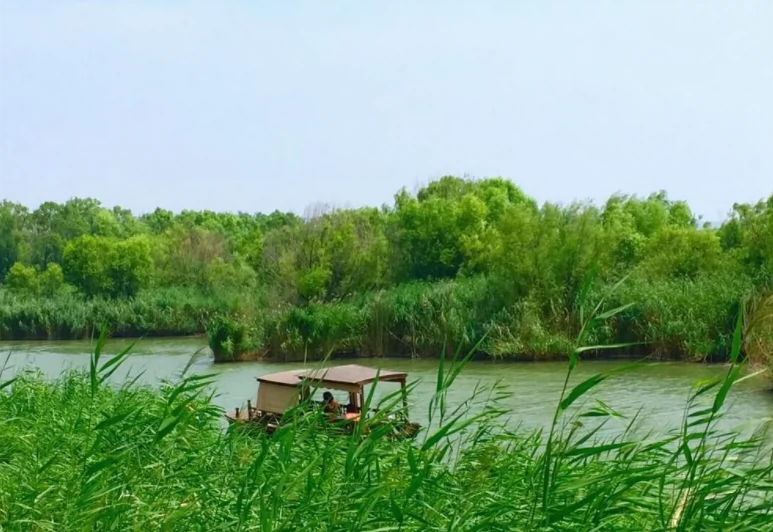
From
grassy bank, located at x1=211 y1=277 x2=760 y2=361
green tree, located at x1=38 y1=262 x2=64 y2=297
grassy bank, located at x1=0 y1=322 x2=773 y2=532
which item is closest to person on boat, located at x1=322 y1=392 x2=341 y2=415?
grassy bank, located at x1=0 y1=322 x2=773 y2=532

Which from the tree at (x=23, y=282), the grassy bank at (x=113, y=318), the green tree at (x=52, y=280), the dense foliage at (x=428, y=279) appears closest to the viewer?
the dense foliage at (x=428, y=279)

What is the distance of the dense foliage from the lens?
25.0 metres

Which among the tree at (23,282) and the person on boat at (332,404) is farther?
the tree at (23,282)

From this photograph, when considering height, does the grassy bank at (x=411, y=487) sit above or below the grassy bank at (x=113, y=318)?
below

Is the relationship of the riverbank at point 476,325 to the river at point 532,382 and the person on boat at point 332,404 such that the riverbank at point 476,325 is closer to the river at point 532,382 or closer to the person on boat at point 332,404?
the river at point 532,382

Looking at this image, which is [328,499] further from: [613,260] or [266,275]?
[266,275]

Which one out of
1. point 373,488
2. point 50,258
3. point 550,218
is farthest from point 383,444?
point 50,258

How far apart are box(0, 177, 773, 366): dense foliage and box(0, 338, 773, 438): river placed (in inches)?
44.0

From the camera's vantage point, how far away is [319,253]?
1398 inches

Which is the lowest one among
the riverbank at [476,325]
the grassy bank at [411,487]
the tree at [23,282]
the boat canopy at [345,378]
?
the grassy bank at [411,487]

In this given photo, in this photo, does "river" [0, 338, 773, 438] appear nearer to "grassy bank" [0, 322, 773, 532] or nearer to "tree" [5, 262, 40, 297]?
"grassy bank" [0, 322, 773, 532]

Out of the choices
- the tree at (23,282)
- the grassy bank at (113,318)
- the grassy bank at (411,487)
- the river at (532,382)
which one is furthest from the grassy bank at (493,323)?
the tree at (23,282)

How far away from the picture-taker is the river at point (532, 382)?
15.9 metres

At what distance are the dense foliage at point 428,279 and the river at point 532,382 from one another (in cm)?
112
